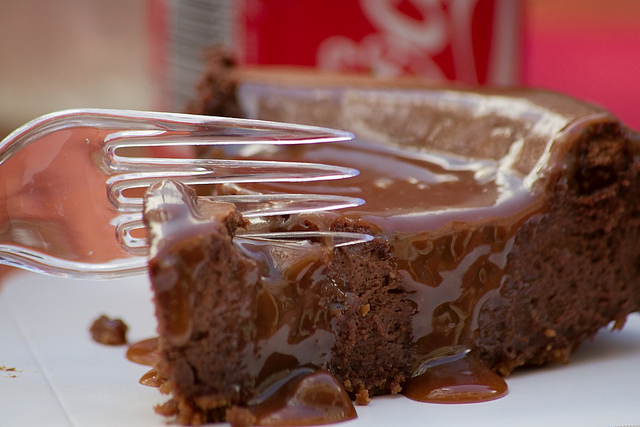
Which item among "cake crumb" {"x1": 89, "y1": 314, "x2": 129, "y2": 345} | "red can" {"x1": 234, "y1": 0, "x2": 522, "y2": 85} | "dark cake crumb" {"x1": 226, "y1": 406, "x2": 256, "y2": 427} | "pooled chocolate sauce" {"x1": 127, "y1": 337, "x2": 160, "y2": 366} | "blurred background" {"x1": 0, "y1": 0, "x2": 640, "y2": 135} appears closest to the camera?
"dark cake crumb" {"x1": 226, "y1": 406, "x2": 256, "y2": 427}

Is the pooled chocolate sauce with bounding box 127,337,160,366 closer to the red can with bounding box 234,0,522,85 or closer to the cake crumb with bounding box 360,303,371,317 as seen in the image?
the cake crumb with bounding box 360,303,371,317

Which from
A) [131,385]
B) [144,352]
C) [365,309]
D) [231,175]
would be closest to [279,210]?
[231,175]

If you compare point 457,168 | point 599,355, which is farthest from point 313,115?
point 599,355

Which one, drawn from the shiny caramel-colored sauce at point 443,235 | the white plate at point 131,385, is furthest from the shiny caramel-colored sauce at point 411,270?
the white plate at point 131,385

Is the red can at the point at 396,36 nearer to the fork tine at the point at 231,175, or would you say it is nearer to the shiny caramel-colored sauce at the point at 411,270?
the shiny caramel-colored sauce at the point at 411,270

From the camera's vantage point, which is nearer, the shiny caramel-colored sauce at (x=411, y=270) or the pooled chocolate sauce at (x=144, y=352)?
the shiny caramel-colored sauce at (x=411, y=270)

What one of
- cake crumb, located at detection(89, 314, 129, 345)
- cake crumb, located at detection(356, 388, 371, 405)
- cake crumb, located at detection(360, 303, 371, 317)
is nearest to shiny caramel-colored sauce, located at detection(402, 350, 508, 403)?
cake crumb, located at detection(356, 388, 371, 405)
